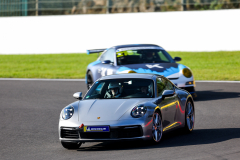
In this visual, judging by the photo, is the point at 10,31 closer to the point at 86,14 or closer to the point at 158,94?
the point at 86,14

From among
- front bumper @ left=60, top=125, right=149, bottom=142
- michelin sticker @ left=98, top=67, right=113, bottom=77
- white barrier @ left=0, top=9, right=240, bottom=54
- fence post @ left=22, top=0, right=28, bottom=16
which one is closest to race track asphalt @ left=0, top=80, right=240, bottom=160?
front bumper @ left=60, top=125, right=149, bottom=142

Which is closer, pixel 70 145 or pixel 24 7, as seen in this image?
pixel 70 145

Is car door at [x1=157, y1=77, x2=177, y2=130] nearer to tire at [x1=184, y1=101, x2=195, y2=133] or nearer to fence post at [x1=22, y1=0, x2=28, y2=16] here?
tire at [x1=184, y1=101, x2=195, y2=133]

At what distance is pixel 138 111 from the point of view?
7441mm

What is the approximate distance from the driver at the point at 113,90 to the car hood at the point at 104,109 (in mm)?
389

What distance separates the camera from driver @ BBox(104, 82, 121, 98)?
8.37 metres

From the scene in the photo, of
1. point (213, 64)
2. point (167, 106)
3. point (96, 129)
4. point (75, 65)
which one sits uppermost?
point (167, 106)

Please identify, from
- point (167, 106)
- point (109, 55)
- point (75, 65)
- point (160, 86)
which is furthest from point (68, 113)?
point (75, 65)

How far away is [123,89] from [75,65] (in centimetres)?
1976

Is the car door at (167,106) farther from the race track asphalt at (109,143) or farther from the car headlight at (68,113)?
the car headlight at (68,113)

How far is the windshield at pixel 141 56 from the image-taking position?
1389 centimetres

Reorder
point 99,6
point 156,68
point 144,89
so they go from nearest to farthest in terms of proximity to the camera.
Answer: point 144,89, point 156,68, point 99,6

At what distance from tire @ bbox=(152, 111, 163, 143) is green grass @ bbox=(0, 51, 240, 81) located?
40.2 feet

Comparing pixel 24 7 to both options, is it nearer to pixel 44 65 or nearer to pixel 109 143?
pixel 44 65
